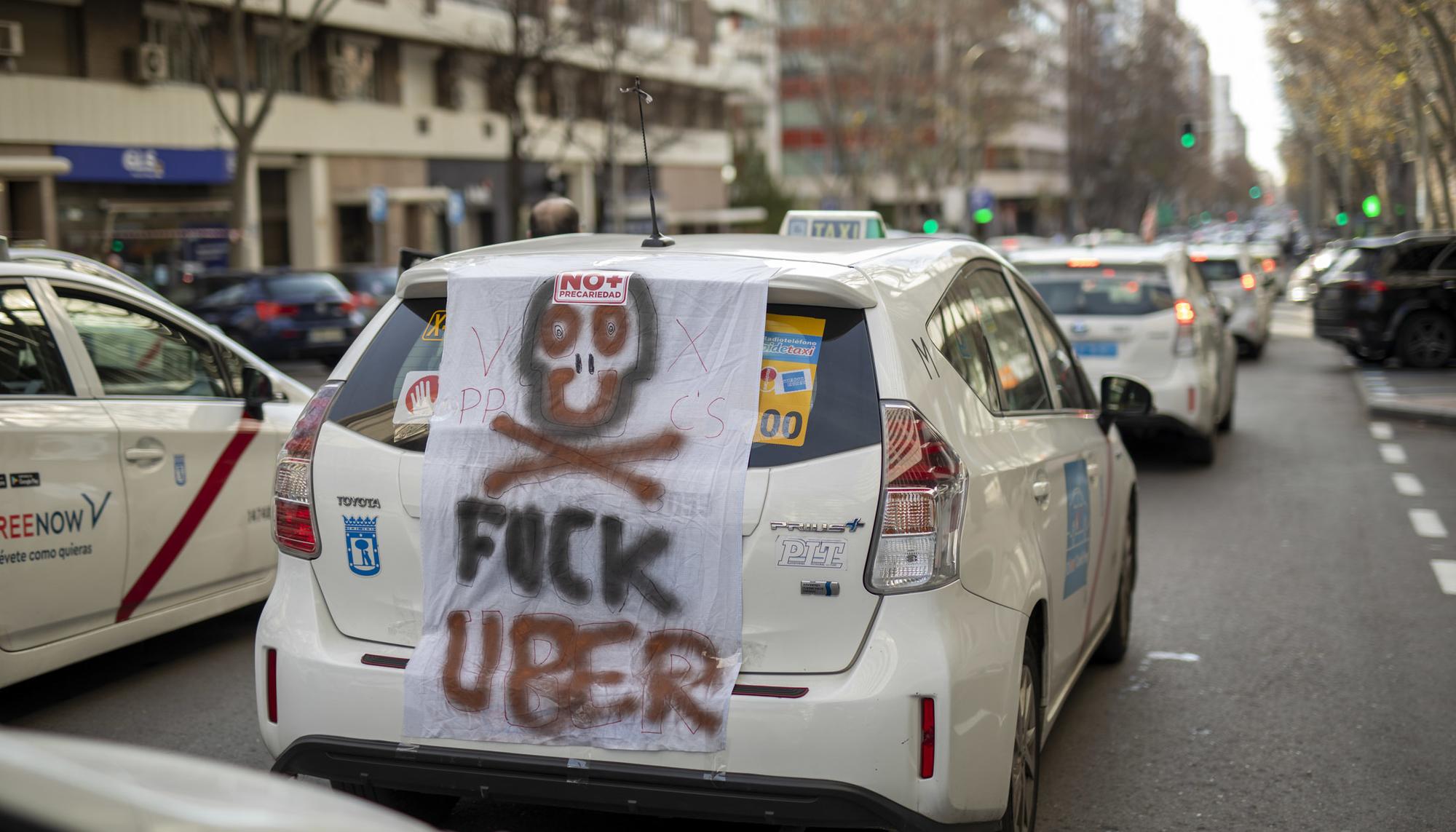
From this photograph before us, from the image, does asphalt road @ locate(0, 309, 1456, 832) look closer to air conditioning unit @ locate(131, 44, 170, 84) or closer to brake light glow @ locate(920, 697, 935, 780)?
brake light glow @ locate(920, 697, 935, 780)

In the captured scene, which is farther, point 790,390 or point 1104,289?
point 1104,289

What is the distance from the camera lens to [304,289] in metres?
24.3

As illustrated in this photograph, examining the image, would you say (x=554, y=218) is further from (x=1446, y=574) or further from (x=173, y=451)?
(x=1446, y=574)

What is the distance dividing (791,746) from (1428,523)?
7.84 metres

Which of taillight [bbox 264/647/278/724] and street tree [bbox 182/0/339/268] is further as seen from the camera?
street tree [bbox 182/0/339/268]

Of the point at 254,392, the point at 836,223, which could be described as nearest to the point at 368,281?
the point at 254,392

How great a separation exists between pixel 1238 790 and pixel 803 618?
210 cm

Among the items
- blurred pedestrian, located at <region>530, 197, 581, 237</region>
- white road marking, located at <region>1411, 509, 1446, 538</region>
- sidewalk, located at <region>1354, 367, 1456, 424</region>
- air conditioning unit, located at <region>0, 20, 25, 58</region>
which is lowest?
white road marking, located at <region>1411, 509, 1446, 538</region>

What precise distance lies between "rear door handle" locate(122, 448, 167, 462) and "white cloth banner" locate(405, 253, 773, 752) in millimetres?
2550

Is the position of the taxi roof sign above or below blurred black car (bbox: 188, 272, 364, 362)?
above

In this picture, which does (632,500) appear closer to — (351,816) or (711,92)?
(351,816)

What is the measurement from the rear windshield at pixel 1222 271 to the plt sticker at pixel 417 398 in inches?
→ 831

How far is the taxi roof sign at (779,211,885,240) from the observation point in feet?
21.0

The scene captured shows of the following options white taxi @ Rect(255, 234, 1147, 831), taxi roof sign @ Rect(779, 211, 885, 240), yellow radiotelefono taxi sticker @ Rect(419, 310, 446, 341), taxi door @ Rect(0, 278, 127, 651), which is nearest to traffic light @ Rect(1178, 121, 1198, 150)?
taxi roof sign @ Rect(779, 211, 885, 240)
